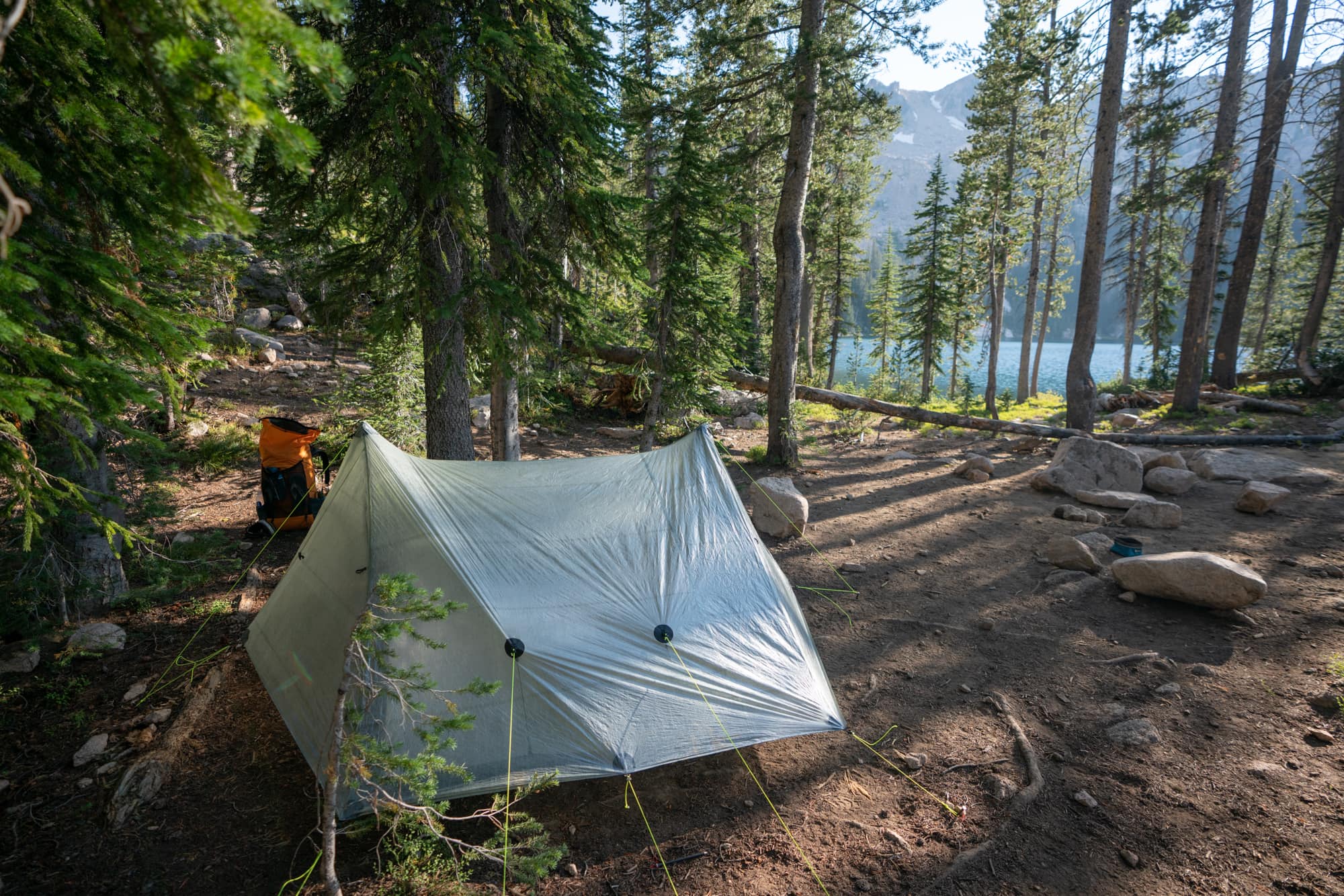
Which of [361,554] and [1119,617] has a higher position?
[361,554]

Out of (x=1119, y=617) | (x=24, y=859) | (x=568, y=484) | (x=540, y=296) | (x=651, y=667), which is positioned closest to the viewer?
(x=24, y=859)

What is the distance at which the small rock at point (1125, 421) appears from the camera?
1402 centimetres

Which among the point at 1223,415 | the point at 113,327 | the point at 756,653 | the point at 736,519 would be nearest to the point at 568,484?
the point at 736,519

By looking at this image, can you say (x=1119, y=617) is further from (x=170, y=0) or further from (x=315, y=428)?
(x=315, y=428)

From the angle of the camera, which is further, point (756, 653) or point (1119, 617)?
point (1119, 617)

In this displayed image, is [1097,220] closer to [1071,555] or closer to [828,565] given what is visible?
[1071,555]

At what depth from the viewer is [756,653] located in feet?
14.1

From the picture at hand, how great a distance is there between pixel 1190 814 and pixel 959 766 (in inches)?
49.0

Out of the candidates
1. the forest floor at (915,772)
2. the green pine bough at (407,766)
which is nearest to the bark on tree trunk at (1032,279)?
the forest floor at (915,772)

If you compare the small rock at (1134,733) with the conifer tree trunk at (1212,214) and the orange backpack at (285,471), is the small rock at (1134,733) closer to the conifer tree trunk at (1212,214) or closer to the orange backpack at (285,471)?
the orange backpack at (285,471)

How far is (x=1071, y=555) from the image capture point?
6766mm

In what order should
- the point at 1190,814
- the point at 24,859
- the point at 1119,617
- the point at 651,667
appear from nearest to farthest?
the point at 24,859 → the point at 1190,814 → the point at 651,667 → the point at 1119,617

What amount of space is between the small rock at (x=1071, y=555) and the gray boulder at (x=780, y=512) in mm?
2905

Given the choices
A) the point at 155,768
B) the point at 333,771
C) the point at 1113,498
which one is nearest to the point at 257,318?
the point at 155,768
